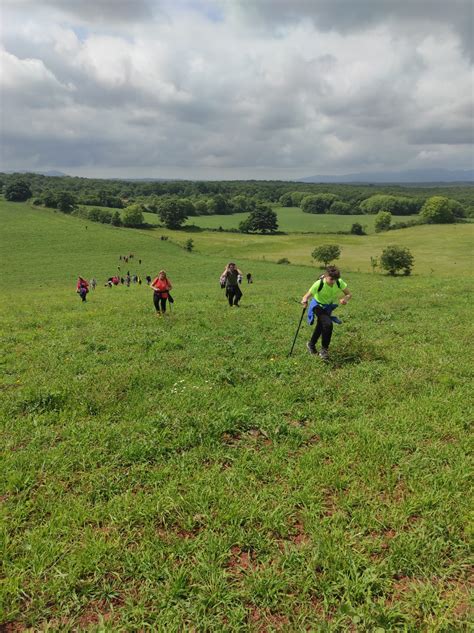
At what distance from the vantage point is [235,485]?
5051mm

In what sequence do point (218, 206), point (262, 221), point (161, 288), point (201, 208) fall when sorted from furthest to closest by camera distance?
point (218, 206)
point (201, 208)
point (262, 221)
point (161, 288)

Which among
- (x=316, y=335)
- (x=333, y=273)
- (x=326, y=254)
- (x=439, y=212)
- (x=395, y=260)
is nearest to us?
(x=333, y=273)

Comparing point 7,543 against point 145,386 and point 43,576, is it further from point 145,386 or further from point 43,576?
point 145,386

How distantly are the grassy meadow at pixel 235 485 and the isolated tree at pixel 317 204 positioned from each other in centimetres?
18508

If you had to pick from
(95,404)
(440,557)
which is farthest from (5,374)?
(440,557)

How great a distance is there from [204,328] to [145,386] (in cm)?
504

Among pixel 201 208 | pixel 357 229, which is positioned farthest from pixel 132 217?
pixel 357 229

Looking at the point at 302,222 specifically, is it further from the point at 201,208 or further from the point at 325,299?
the point at 325,299

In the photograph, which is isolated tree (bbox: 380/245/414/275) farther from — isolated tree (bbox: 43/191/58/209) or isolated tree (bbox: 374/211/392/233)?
isolated tree (bbox: 43/191/58/209)

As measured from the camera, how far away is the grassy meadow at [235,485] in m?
3.61

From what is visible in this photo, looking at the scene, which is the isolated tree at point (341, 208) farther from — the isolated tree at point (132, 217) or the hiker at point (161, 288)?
the hiker at point (161, 288)

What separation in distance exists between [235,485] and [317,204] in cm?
19424

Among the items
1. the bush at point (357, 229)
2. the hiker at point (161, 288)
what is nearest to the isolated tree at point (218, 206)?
the bush at point (357, 229)

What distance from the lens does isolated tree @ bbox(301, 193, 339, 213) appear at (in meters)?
186
